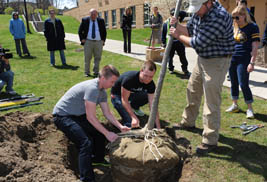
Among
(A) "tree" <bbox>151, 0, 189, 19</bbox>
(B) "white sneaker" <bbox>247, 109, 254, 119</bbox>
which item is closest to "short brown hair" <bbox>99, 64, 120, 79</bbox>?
(B) "white sneaker" <bbox>247, 109, 254, 119</bbox>

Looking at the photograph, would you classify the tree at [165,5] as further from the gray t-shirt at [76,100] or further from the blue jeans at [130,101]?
the gray t-shirt at [76,100]

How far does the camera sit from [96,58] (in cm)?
833

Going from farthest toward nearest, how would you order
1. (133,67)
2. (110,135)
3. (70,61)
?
(70,61) < (133,67) < (110,135)

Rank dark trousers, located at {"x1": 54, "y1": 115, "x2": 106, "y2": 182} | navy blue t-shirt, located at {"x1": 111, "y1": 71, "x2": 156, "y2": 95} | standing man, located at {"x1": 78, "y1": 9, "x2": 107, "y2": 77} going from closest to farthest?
dark trousers, located at {"x1": 54, "y1": 115, "x2": 106, "y2": 182} → navy blue t-shirt, located at {"x1": 111, "y1": 71, "x2": 156, "y2": 95} → standing man, located at {"x1": 78, "y1": 9, "x2": 107, "y2": 77}

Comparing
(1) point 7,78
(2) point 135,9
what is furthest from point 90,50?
(2) point 135,9

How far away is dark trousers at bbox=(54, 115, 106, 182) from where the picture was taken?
324 centimetres

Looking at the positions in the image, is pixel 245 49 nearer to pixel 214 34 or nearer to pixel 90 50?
pixel 214 34

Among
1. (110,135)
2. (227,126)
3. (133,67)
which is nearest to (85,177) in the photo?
(110,135)

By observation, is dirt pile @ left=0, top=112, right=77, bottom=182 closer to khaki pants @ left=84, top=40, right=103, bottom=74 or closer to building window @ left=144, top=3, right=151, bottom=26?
khaki pants @ left=84, top=40, right=103, bottom=74

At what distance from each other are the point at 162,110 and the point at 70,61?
21.1 ft

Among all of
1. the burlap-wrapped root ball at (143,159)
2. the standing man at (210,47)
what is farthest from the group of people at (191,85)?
the burlap-wrapped root ball at (143,159)

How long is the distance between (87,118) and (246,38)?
11.3 feet

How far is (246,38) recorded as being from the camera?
4859 millimetres

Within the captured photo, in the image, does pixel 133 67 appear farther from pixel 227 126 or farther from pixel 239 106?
pixel 227 126
